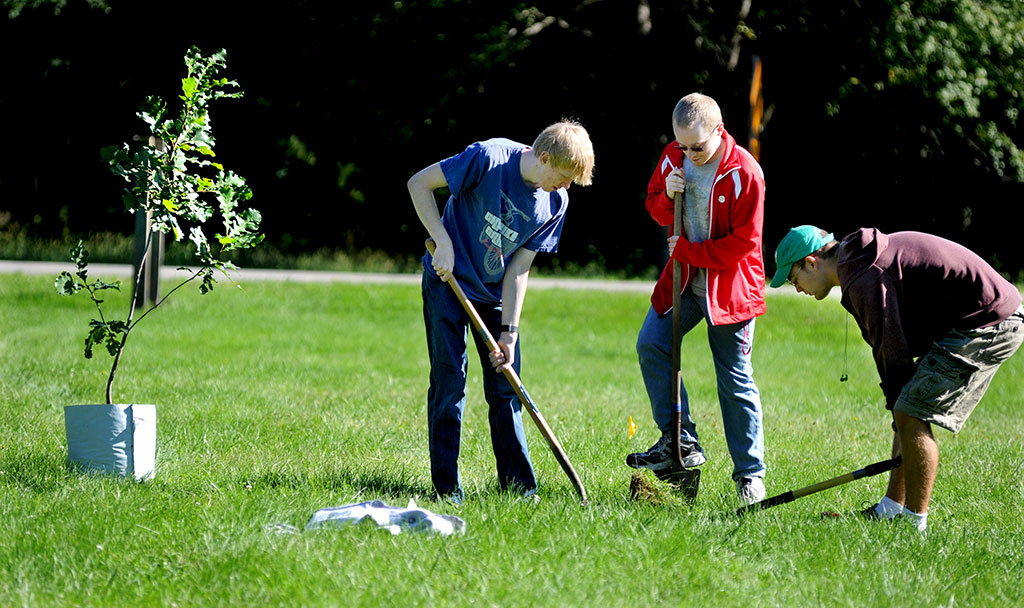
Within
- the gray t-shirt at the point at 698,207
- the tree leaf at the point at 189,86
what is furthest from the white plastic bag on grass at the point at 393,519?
the tree leaf at the point at 189,86

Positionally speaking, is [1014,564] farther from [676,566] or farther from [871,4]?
[871,4]

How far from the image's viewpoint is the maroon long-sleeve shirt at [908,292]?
442 cm

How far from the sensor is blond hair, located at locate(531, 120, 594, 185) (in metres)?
4.59

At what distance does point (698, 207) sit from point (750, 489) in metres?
1.40

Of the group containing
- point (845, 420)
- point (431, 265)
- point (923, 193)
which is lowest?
point (845, 420)

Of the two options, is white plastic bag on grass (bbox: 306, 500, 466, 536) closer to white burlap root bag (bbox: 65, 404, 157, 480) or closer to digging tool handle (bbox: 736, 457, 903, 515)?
white burlap root bag (bbox: 65, 404, 157, 480)

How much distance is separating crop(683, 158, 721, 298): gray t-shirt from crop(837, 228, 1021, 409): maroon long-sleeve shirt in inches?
29.7

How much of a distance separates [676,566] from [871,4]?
54.9 feet

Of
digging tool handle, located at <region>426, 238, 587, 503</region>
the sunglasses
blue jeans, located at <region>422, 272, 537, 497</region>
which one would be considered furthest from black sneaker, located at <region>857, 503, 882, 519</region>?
the sunglasses

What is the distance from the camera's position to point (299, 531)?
421 centimetres

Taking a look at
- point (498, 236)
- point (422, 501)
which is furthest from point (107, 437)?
point (498, 236)

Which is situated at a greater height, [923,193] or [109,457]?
[923,193]

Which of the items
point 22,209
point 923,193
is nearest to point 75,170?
point 22,209

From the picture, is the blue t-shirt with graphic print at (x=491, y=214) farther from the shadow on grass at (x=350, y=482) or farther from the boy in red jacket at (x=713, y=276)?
the shadow on grass at (x=350, y=482)
